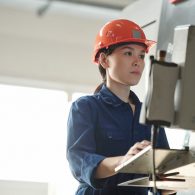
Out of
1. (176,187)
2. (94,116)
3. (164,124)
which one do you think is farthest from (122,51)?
(164,124)

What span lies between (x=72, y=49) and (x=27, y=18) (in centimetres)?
45

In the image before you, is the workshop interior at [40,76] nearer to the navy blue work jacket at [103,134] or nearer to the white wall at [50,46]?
the white wall at [50,46]

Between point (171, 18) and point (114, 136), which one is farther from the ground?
point (171, 18)

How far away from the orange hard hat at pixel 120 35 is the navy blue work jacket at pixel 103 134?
0.66ft

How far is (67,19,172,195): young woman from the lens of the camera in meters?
1.57

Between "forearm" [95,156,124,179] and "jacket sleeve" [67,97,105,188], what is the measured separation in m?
0.01

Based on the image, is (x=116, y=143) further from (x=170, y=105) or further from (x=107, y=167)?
(x=170, y=105)

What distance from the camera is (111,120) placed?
5.56 ft

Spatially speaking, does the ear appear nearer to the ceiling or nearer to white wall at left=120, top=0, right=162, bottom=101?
white wall at left=120, top=0, right=162, bottom=101

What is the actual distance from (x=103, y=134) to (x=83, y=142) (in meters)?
0.10

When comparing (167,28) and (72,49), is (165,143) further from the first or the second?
(72,49)

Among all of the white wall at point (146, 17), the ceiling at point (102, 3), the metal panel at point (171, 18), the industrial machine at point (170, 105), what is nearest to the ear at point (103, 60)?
the metal panel at point (171, 18)

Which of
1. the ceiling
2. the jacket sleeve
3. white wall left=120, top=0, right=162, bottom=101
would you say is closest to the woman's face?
the jacket sleeve

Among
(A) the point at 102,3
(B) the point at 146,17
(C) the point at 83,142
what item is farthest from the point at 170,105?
(A) the point at 102,3
